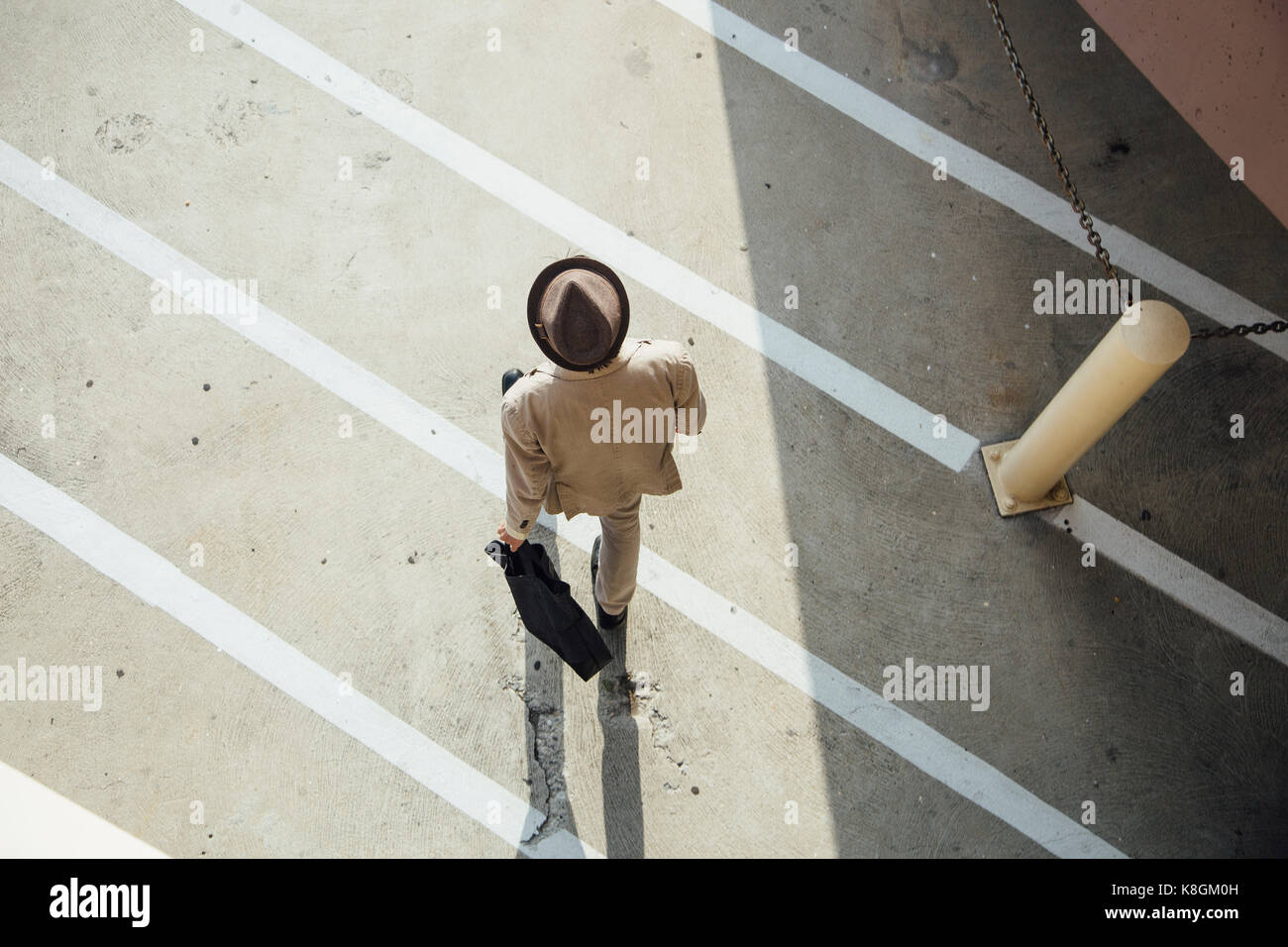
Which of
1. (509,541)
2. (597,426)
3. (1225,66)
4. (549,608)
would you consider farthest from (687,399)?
(1225,66)

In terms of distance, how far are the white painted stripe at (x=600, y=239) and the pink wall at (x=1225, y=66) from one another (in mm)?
2453

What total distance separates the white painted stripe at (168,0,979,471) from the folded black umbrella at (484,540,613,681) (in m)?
2.02

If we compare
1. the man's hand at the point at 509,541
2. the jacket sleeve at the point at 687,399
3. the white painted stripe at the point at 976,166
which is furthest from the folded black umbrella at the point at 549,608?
the white painted stripe at the point at 976,166

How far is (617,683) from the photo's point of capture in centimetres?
445

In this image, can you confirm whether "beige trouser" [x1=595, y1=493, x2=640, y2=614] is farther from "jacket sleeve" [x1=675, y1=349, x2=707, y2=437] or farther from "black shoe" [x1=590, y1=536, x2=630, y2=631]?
"jacket sleeve" [x1=675, y1=349, x2=707, y2=437]

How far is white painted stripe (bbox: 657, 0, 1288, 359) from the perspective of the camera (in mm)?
5121

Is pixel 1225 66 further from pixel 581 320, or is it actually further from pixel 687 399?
pixel 581 320

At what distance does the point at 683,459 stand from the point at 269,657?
2449mm

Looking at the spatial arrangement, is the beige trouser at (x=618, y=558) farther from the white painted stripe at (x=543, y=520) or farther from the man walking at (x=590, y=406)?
the white painted stripe at (x=543, y=520)

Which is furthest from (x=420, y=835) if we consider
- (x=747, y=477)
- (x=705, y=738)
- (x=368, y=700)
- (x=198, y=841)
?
(x=747, y=477)

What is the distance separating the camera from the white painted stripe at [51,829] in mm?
4180

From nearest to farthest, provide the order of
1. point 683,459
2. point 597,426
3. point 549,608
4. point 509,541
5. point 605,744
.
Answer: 1. point 597,426
2. point 509,541
3. point 549,608
4. point 605,744
5. point 683,459

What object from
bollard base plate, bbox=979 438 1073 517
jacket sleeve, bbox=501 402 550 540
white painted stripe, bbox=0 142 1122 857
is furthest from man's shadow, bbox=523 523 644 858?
bollard base plate, bbox=979 438 1073 517

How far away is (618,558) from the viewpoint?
4.00 m
